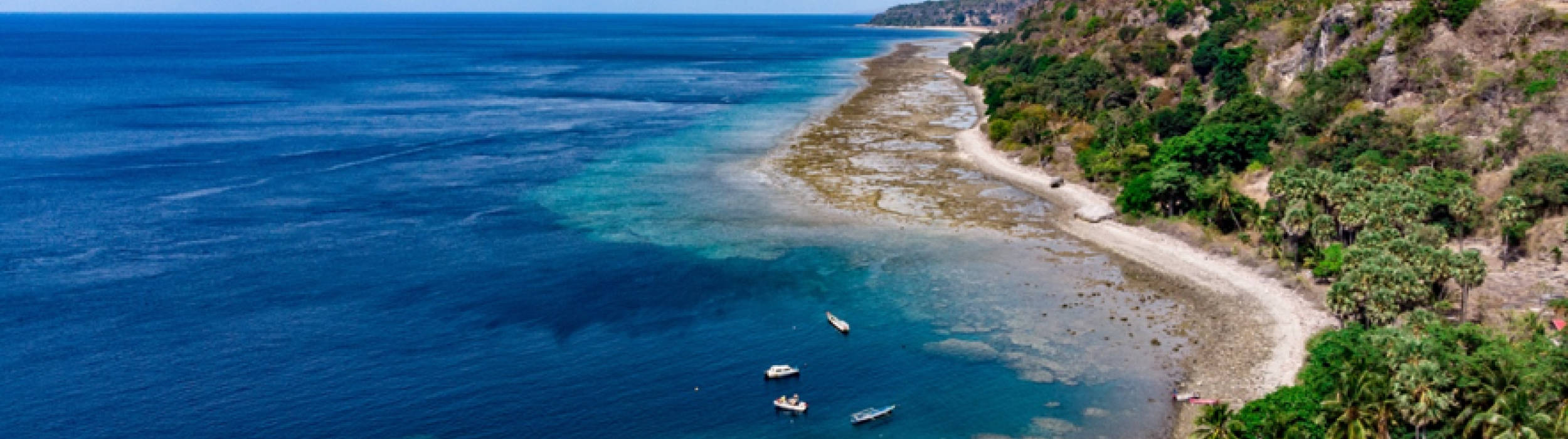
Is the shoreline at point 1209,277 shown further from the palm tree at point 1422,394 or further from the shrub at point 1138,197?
the palm tree at point 1422,394

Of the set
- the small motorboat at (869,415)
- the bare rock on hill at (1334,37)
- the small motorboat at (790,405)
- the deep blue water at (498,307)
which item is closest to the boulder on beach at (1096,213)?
the deep blue water at (498,307)

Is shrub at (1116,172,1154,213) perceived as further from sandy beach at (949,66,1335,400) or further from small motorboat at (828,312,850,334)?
small motorboat at (828,312,850,334)

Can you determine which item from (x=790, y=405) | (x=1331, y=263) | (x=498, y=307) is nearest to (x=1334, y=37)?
(x=1331, y=263)

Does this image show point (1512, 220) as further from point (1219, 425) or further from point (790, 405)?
point (790, 405)

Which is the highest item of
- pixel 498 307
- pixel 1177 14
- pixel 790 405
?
pixel 1177 14

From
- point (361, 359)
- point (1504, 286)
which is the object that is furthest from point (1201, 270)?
point (361, 359)

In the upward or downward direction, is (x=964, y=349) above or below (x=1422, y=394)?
below

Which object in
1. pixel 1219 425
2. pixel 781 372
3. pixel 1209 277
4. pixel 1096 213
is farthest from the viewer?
pixel 1096 213
